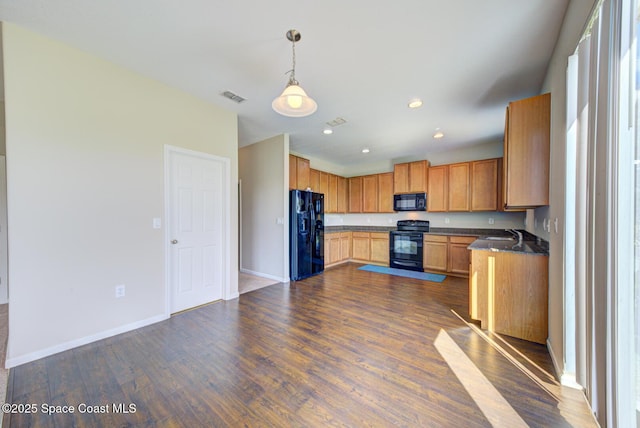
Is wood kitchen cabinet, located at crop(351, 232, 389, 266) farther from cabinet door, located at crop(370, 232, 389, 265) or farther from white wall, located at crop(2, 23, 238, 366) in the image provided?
white wall, located at crop(2, 23, 238, 366)

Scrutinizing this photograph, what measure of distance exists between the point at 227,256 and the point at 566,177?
145 inches

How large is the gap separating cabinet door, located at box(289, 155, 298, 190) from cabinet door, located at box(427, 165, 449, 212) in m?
2.99

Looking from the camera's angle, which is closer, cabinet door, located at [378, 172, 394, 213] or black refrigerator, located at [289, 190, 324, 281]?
black refrigerator, located at [289, 190, 324, 281]

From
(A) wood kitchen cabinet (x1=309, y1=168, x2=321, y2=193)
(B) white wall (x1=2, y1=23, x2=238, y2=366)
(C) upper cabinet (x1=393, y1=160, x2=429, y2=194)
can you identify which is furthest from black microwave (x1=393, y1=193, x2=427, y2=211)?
(B) white wall (x1=2, y1=23, x2=238, y2=366)

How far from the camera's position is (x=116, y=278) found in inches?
94.1

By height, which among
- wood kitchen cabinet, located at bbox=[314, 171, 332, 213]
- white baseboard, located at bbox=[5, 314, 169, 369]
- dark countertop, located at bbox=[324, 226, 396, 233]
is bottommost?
white baseboard, located at bbox=[5, 314, 169, 369]

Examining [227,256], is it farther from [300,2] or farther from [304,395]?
[300,2]

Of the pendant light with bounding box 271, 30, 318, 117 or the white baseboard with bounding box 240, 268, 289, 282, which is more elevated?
the pendant light with bounding box 271, 30, 318, 117

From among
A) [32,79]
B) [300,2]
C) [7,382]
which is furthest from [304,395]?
[32,79]

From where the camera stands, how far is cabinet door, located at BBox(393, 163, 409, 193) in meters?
5.40

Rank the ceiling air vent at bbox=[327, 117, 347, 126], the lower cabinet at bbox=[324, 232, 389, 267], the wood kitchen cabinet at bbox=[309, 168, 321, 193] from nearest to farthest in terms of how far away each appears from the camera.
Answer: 1. the ceiling air vent at bbox=[327, 117, 347, 126]
2. the wood kitchen cabinet at bbox=[309, 168, 321, 193]
3. the lower cabinet at bbox=[324, 232, 389, 267]

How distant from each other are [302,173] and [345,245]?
2379 mm

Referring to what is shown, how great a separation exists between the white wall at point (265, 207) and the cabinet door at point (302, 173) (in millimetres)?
457

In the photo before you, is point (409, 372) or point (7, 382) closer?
point (7, 382)
